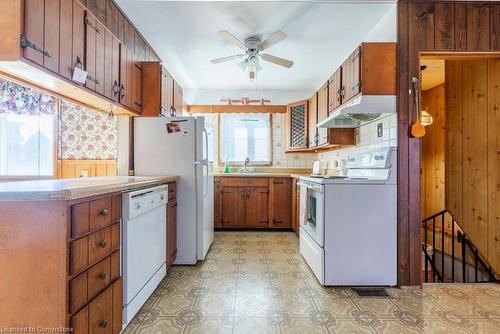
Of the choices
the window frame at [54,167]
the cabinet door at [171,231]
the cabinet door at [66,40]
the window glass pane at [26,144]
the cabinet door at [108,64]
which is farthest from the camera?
the window glass pane at [26,144]

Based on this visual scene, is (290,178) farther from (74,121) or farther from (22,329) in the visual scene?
(22,329)

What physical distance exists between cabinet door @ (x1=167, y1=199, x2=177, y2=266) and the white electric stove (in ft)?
4.36

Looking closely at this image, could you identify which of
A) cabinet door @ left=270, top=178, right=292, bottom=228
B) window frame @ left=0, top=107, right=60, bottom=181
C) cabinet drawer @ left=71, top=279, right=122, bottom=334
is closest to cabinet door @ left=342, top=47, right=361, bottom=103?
cabinet door @ left=270, top=178, right=292, bottom=228

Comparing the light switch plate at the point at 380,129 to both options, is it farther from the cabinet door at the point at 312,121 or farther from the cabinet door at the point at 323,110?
the cabinet door at the point at 312,121

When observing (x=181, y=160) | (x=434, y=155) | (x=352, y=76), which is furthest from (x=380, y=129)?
(x=434, y=155)

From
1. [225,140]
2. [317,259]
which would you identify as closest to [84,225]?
[317,259]

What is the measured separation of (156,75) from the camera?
2.80m

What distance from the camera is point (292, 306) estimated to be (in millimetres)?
1943

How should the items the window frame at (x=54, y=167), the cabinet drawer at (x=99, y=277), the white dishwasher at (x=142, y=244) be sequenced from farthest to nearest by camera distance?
the window frame at (x=54, y=167) < the white dishwasher at (x=142, y=244) < the cabinet drawer at (x=99, y=277)

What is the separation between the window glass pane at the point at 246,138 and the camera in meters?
4.93

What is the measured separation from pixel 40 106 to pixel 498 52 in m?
4.72

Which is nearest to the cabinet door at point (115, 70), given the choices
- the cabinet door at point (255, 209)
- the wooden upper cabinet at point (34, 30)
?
the wooden upper cabinet at point (34, 30)

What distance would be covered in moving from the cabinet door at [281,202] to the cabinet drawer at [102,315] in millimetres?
2919

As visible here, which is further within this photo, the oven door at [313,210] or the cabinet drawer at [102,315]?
the oven door at [313,210]
